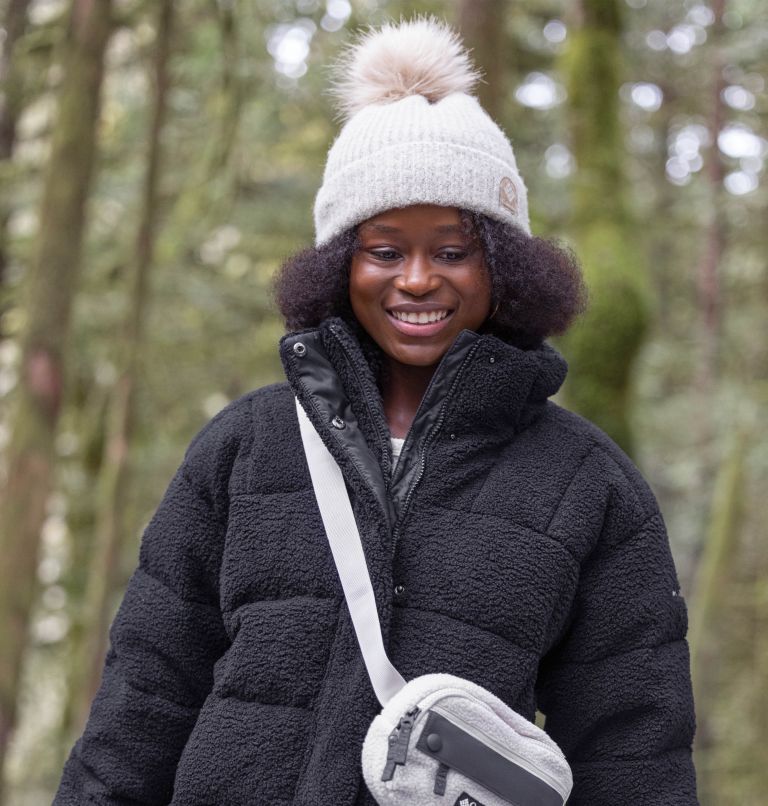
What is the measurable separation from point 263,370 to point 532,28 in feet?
14.5

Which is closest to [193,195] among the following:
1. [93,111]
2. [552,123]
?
[93,111]

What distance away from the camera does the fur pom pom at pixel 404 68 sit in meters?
2.61

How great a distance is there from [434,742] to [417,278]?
3.26 ft

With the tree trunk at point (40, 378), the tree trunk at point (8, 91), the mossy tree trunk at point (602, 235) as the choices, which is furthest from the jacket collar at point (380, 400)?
the tree trunk at point (8, 91)

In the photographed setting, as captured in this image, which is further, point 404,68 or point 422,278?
point 404,68

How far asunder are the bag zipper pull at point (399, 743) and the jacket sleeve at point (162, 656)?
0.61 meters

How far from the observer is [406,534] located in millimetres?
2277

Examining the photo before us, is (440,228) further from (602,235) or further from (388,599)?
(602,235)

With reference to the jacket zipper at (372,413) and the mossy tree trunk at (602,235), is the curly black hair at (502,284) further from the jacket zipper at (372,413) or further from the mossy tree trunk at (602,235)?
the mossy tree trunk at (602,235)

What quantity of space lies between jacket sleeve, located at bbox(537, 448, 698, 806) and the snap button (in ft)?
1.52

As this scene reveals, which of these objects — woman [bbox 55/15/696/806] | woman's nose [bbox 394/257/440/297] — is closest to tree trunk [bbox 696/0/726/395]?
woman [bbox 55/15/696/806]

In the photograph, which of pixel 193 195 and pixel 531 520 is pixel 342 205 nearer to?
pixel 531 520

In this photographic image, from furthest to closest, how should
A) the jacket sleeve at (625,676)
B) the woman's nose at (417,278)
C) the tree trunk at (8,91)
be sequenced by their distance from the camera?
the tree trunk at (8,91)
the woman's nose at (417,278)
the jacket sleeve at (625,676)

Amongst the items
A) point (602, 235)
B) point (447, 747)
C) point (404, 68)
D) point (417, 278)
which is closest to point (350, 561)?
point (447, 747)
